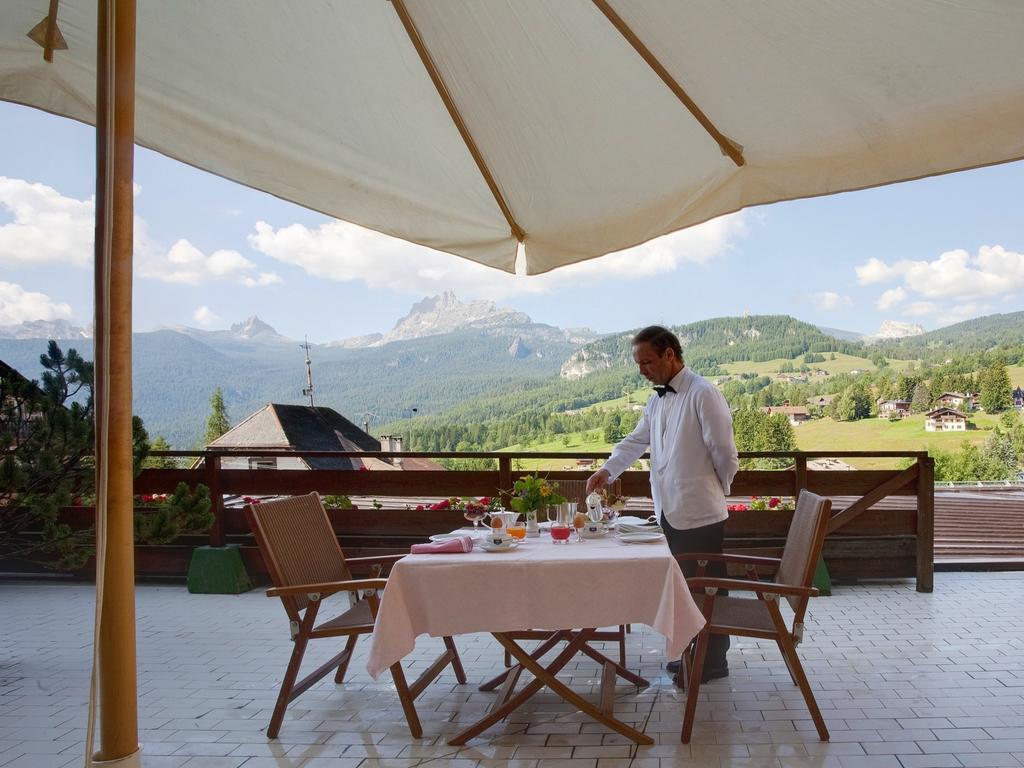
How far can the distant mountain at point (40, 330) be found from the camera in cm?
275

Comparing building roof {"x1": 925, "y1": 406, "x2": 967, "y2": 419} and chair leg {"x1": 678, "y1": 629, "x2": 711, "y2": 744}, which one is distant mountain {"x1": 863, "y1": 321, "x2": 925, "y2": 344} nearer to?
building roof {"x1": 925, "y1": 406, "x2": 967, "y2": 419}

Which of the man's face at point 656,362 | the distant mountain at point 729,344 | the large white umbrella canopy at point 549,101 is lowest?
the man's face at point 656,362

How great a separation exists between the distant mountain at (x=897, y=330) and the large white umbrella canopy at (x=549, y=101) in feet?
95.2

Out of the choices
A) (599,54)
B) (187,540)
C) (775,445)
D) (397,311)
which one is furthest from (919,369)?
(397,311)

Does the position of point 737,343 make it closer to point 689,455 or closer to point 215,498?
point 215,498

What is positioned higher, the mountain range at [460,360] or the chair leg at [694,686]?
the mountain range at [460,360]

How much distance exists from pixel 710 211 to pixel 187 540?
18.0ft

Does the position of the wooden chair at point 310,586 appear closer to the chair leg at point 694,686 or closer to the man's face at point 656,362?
the chair leg at point 694,686

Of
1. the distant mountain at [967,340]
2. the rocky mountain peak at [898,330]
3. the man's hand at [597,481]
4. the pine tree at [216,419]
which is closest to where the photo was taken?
the man's hand at [597,481]

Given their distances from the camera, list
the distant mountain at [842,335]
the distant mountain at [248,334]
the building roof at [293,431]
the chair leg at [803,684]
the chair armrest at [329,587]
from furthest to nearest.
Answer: the distant mountain at [248,334] < the distant mountain at [842,335] < the building roof at [293,431] < the chair armrest at [329,587] < the chair leg at [803,684]

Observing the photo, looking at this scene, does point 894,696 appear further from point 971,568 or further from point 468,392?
point 468,392

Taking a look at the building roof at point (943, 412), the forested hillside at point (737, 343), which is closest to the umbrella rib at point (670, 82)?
the forested hillside at point (737, 343)

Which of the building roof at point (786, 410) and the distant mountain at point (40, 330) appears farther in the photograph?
the building roof at point (786, 410)

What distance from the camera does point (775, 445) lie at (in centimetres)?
2555
